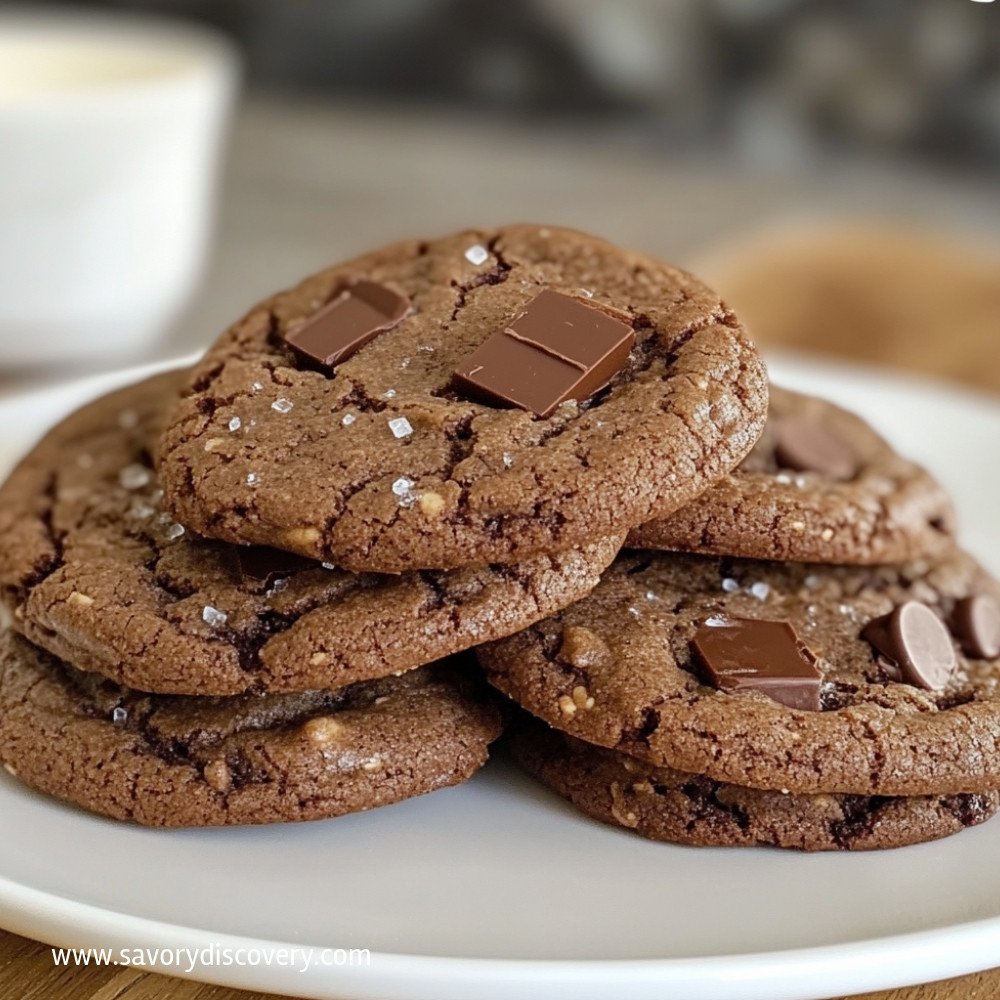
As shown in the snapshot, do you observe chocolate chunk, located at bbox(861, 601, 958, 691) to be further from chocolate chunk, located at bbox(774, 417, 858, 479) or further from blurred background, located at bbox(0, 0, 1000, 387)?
blurred background, located at bbox(0, 0, 1000, 387)

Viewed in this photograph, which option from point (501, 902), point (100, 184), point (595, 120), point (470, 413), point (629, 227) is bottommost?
point (629, 227)

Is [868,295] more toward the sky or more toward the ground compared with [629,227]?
more toward the sky

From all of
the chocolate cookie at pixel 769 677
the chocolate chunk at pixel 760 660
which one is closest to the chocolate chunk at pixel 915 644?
the chocolate cookie at pixel 769 677

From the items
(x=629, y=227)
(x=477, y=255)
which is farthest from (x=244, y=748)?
(x=629, y=227)

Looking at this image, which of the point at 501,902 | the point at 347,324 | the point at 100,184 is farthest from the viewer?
the point at 100,184

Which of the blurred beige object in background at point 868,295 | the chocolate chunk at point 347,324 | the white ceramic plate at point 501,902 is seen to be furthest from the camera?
the blurred beige object in background at point 868,295

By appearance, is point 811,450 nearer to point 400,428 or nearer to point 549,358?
point 549,358

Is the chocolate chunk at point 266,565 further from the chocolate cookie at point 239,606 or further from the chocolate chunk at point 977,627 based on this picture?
the chocolate chunk at point 977,627
